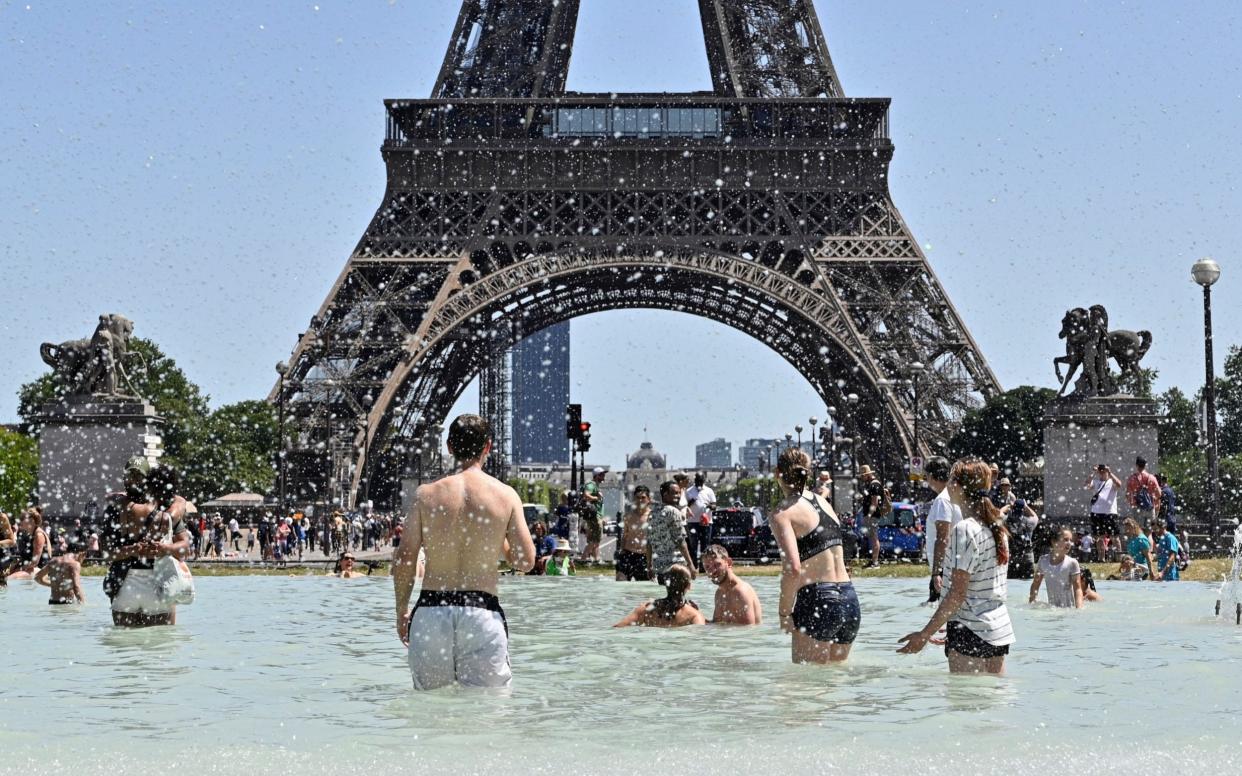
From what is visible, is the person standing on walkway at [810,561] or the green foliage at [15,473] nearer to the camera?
the person standing on walkway at [810,561]

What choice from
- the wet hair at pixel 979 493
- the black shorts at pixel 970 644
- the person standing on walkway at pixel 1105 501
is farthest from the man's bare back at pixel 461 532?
the person standing on walkway at pixel 1105 501

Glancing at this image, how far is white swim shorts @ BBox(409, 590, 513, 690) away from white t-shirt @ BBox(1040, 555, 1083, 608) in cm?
1110

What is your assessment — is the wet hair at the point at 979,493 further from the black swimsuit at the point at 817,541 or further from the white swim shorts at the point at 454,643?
the white swim shorts at the point at 454,643

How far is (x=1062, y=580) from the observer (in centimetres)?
1872

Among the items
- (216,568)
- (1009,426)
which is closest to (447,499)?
(216,568)

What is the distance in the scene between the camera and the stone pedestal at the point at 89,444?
36.0 metres

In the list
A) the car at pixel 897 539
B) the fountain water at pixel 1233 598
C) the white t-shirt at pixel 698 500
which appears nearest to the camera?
the fountain water at pixel 1233 598

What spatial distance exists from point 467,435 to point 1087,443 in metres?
27.9

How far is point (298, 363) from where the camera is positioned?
57875mm

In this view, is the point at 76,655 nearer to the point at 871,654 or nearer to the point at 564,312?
the point at 871,654

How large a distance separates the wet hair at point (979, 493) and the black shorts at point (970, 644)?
526 millimetres

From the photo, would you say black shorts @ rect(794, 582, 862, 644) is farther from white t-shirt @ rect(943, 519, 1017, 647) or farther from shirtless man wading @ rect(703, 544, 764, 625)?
shirtless man wading @ rect(703, 544, 764, 625)

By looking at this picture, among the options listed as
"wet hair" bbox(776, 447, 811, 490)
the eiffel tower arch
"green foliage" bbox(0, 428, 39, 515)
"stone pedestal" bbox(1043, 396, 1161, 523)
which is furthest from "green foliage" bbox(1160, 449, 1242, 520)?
"wet hair" bbox(776, 447, 811, 490)

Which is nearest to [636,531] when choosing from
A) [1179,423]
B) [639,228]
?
[639,228]
